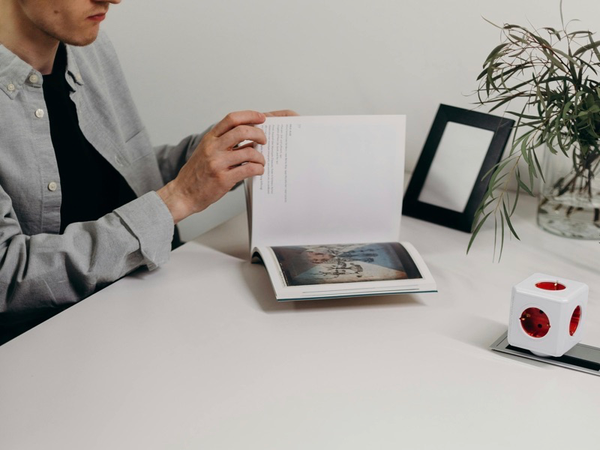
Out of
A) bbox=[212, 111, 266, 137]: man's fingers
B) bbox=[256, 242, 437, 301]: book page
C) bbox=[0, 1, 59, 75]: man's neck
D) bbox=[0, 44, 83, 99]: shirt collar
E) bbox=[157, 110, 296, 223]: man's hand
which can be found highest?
bbox=[0, 1, 59, 75]: man's neck

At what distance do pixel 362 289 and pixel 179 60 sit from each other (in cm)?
101

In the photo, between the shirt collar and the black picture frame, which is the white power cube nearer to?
the black picture frame

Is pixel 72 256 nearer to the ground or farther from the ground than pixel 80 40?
nearer to the ground

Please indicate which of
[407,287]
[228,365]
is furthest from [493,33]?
[228,365]

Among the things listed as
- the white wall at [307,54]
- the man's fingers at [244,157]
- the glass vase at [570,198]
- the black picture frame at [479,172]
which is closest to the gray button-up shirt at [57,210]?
the man's fingers at [244,157]

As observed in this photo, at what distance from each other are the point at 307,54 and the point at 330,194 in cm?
60

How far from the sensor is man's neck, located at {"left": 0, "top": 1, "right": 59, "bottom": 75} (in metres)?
1.25

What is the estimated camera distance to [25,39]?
1.28 metres

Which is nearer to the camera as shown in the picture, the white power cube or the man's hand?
the white power cube

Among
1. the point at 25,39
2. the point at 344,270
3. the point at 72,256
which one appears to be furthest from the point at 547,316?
the point at 25,39

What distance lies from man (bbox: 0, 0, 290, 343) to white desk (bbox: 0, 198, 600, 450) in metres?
0.07

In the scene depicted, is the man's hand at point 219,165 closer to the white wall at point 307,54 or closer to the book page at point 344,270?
the book page at point 344,270

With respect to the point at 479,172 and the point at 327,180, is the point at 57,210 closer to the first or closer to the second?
the point at 327,180

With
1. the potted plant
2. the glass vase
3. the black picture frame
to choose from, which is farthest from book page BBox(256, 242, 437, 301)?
the glass vase
